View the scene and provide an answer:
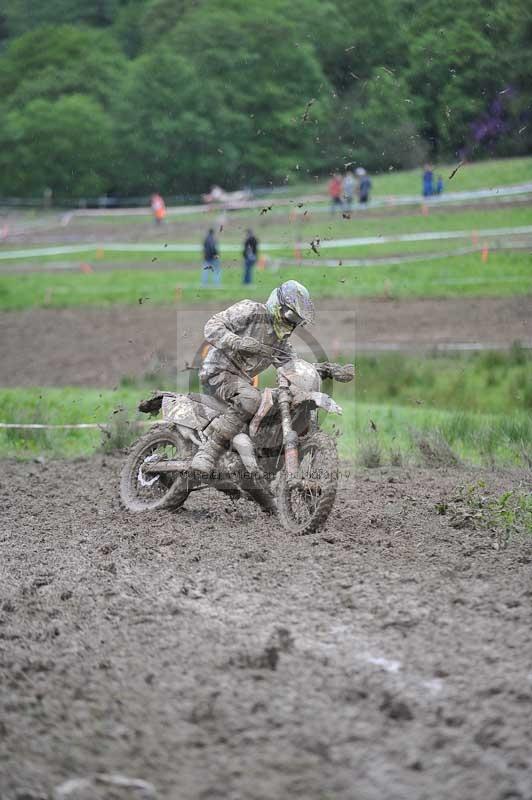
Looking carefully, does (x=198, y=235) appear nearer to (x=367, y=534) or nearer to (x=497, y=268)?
(x=497, y=268)

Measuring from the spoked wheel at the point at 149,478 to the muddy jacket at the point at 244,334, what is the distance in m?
0.83

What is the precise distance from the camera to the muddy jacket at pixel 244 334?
29.5 feet

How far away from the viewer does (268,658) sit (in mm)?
5809

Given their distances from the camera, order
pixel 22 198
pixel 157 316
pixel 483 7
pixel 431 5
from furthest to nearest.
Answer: pixel 22 198
pixel 157 316
pixel 431 5
pixel 483 7

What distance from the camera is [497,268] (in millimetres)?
28375

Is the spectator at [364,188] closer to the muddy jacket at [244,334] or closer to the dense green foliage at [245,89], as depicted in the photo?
the dense green foliage at [245,89]

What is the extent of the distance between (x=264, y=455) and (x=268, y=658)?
3.40 meters

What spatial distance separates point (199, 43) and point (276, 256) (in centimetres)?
1718

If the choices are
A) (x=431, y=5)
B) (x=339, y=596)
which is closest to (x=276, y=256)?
(x=431, y=5)

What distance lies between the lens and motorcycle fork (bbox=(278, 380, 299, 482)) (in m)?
8.55

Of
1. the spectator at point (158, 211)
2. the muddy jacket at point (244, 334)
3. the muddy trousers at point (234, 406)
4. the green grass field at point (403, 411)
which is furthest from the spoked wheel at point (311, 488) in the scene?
the spectator at point (158, 211)

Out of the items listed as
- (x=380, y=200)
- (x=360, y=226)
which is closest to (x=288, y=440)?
(x=360, y=226)

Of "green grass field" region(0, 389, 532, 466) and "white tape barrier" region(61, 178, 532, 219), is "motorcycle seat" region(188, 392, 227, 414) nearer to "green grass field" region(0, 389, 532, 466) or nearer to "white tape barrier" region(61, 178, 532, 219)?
"green grass field" region(0, 389, 532, 466)

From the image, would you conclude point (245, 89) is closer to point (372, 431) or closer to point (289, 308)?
point (372, 431)
